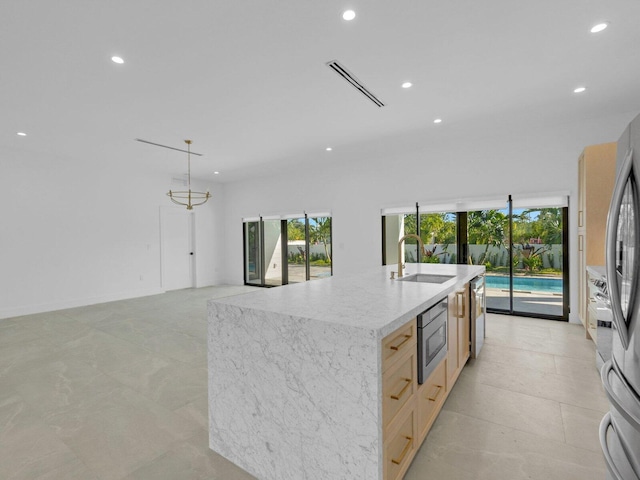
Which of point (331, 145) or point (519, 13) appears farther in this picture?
point (331, 145)

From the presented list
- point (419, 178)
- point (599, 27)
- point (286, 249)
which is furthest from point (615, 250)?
point (286, 249)

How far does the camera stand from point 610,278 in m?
A: 1.09

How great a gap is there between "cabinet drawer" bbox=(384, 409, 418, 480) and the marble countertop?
53 cm

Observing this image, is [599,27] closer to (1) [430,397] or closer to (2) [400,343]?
(2) [400,343]

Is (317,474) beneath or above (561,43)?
beneath

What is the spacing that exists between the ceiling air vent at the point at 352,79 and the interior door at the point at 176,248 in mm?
6086

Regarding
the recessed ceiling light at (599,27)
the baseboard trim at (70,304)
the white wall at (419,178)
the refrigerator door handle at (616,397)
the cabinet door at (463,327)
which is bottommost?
the baseboard trim at (70,304)

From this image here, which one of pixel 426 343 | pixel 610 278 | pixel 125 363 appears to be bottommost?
pixel 125 363

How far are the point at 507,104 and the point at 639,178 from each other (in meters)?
3.50

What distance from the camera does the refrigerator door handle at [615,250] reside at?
1.04 metres

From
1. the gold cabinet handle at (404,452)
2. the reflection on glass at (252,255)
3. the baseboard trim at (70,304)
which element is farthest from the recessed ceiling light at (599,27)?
the baseboard trim at (70,304)

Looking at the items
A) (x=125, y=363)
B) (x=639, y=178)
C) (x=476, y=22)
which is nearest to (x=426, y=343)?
(x=639, y=178)

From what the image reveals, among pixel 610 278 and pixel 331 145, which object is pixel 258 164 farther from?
pixel 610 278

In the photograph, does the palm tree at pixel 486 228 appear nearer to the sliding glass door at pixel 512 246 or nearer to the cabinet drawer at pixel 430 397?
the sliding glass door at pixel 512 246
